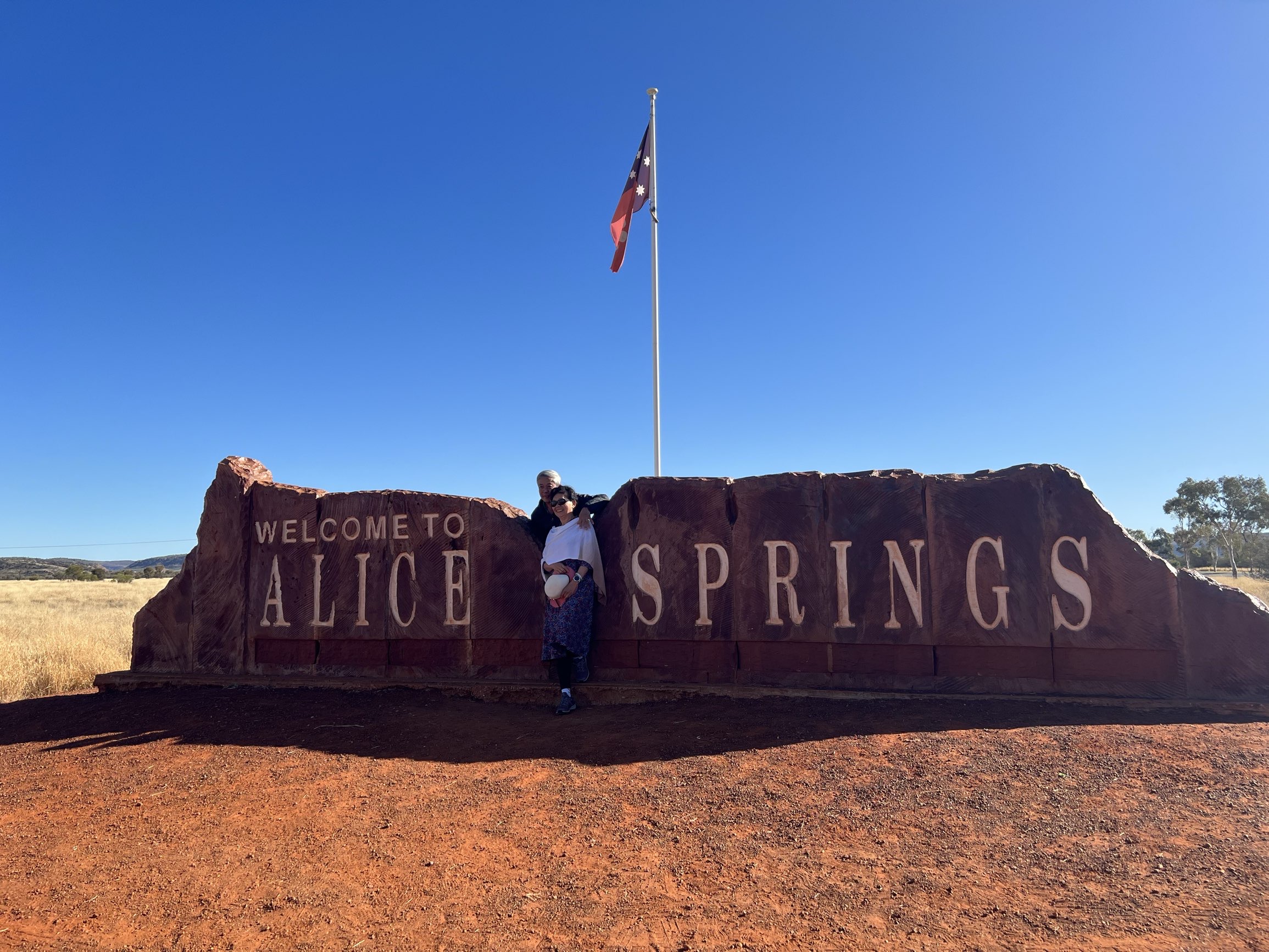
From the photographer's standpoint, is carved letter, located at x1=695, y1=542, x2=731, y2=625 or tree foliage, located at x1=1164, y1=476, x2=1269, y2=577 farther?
tree foliage, located at x1=1164, y1=476, x2=1269, y2=577

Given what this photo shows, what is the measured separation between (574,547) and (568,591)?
32cm

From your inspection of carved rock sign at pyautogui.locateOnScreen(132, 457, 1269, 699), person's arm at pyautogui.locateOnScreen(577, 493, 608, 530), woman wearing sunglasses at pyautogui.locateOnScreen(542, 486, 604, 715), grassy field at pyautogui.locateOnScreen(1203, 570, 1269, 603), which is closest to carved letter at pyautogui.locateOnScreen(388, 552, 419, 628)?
carved rock sign at pyautogui.locateOnScreen(132, 457, 1269, 699)

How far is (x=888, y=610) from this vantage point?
537 cm

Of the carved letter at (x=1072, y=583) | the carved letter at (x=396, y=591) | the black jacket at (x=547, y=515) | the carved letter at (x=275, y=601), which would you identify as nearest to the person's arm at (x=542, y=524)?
the black jacket at (x=547, y=515)

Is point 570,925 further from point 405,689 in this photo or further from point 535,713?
point 405,689

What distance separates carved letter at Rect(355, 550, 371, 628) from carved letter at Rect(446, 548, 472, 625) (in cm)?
74

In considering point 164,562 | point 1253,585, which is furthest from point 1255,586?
point 164,562

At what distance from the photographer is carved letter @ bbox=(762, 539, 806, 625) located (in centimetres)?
554

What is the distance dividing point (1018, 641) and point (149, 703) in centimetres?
638

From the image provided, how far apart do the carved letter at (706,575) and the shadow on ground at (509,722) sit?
65cm

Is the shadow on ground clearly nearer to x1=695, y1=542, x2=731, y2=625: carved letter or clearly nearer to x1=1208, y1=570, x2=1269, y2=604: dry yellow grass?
x1=695, y1=542, x2=731, y2=625: carved letter

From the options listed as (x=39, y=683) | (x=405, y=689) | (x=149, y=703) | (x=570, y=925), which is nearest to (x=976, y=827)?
(x=570, y=925)

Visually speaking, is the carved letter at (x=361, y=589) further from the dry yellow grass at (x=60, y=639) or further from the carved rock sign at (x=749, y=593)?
the dry yellow grass at (x=60, y=639)

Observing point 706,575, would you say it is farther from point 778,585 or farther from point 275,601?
point 275,601
